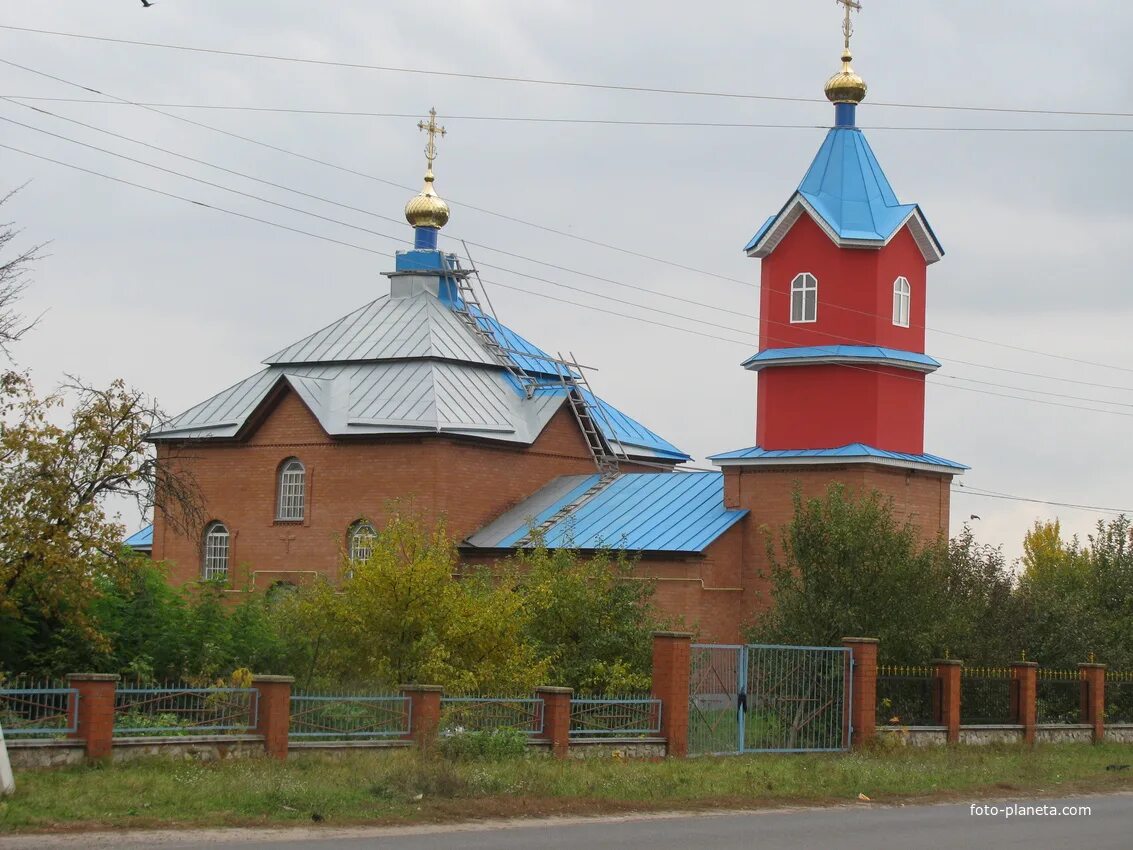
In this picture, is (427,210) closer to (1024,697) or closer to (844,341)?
(844,341)

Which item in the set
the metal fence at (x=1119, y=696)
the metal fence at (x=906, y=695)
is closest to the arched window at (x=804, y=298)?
the metal fence at (x=1119, y=696)

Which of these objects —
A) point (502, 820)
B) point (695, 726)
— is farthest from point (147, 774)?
point (695, 726)

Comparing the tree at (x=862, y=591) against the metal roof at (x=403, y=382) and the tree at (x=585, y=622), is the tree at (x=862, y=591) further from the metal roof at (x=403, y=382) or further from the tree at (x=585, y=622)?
the metal roof at (x=403, y=382)

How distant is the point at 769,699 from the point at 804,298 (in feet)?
40.7

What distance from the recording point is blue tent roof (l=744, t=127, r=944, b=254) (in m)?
33.7

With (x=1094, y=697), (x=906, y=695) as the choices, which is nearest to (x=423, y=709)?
(x=906, y=695)

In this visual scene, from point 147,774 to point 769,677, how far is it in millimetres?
9522

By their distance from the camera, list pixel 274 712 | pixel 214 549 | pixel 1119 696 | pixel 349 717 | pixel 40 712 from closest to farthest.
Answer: pixel 40 712, pixel 274 712, pixel 349 717, pixel 1119 696, pixel 214 549

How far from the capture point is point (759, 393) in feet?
114

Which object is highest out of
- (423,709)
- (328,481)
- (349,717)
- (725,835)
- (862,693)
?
(328,481)

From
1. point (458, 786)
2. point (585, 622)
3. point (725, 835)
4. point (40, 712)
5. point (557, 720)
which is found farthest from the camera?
point (585, 622)

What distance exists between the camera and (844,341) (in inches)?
1316

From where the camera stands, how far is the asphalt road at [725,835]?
13711 mm

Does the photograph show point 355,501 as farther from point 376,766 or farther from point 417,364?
point 376,766
